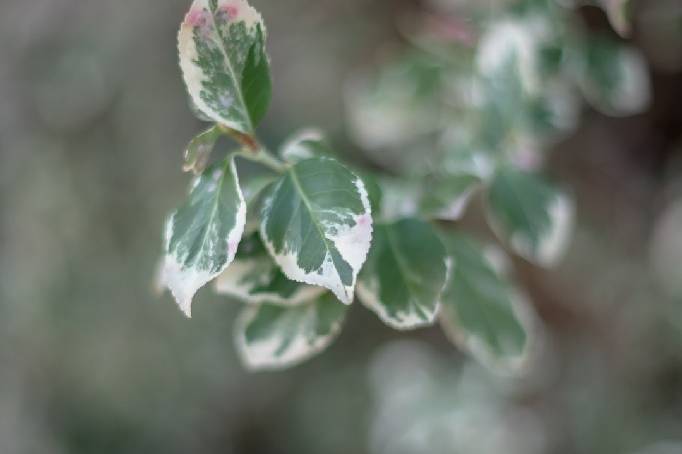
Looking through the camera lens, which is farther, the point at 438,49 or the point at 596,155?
the point at 596,155

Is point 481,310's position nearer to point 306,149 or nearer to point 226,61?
point 306,149

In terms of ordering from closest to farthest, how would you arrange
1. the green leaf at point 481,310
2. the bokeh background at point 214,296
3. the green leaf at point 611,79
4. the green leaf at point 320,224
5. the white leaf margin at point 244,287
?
the green leaf at point 320,224 < the white leaf margin at point 244,287 < the green leaf at point 481,310 < the green leaf at point 611,79 < the bokeh background at point 214,296

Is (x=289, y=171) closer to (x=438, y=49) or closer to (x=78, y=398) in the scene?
(x=438, y=49)

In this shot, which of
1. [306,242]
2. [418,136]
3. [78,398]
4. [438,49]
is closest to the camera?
[306,242]

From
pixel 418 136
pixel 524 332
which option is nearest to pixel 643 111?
pixel 418 136

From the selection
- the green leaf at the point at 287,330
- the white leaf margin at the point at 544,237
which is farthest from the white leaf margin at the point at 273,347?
the white leaf margin at the point at 544,237

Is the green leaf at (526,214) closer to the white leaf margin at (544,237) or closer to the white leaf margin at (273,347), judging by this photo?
the white leaf margin at (544,237)
